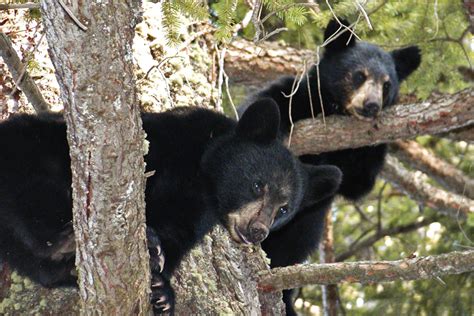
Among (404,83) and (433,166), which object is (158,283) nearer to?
(433,166)

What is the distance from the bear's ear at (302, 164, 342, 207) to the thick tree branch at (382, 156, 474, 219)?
8.44 ft

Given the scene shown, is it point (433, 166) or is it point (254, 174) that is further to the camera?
point (433, 166)

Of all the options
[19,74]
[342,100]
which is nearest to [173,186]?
[19,74]

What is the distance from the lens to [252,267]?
4.70 metres

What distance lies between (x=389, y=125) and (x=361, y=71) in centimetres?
120

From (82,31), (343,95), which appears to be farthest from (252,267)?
(343,95)

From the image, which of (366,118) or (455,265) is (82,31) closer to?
(455,265)

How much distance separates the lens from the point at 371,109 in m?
6.32

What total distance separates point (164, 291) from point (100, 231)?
1.28m

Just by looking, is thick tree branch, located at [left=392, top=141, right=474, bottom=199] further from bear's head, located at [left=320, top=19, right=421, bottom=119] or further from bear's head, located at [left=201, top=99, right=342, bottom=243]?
bear's head, located at [left=201, top=99, right=342, bottom=243]

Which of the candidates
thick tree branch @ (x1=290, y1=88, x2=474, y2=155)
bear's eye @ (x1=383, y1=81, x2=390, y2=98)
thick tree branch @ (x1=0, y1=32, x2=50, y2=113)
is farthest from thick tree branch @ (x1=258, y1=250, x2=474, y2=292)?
bear's eye @ (x1=383, y1=81, x2=390, y2=98)

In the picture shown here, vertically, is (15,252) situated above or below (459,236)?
above

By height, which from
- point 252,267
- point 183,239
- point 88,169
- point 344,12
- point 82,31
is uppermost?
point 344,12

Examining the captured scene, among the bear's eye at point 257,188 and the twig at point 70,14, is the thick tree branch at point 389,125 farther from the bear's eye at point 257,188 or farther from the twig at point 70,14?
the twig at point 70,14
